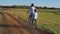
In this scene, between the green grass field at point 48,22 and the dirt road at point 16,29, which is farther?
the green grass field at point 48,22

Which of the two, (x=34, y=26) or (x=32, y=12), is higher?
(x=32, y=12)

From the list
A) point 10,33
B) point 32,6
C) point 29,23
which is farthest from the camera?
point 29,23

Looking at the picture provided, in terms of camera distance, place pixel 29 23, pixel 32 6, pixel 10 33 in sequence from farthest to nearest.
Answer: pixel 29 23 < pixel 32 6 < pixel 10 33

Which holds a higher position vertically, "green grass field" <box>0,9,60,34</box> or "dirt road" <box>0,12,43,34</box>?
"dirt road" <box>0,12,43,34</box>

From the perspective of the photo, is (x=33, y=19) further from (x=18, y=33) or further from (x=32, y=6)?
(x=18, y=33)

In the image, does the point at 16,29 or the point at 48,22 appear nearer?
the point at 16,29

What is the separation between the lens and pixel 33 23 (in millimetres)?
19234

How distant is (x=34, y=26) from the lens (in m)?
19.2

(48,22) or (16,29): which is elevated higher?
(16,29)

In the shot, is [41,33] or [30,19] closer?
Answer: [41,33]

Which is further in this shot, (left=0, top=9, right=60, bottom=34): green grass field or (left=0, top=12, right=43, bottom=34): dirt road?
(left=0, top=9, right=60, bottom=34): green grass field

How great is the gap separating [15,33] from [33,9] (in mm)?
3942

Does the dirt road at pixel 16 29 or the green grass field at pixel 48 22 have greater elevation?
the dirt road at pixel 16 29

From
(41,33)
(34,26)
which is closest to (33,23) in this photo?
Result: (34,26)
